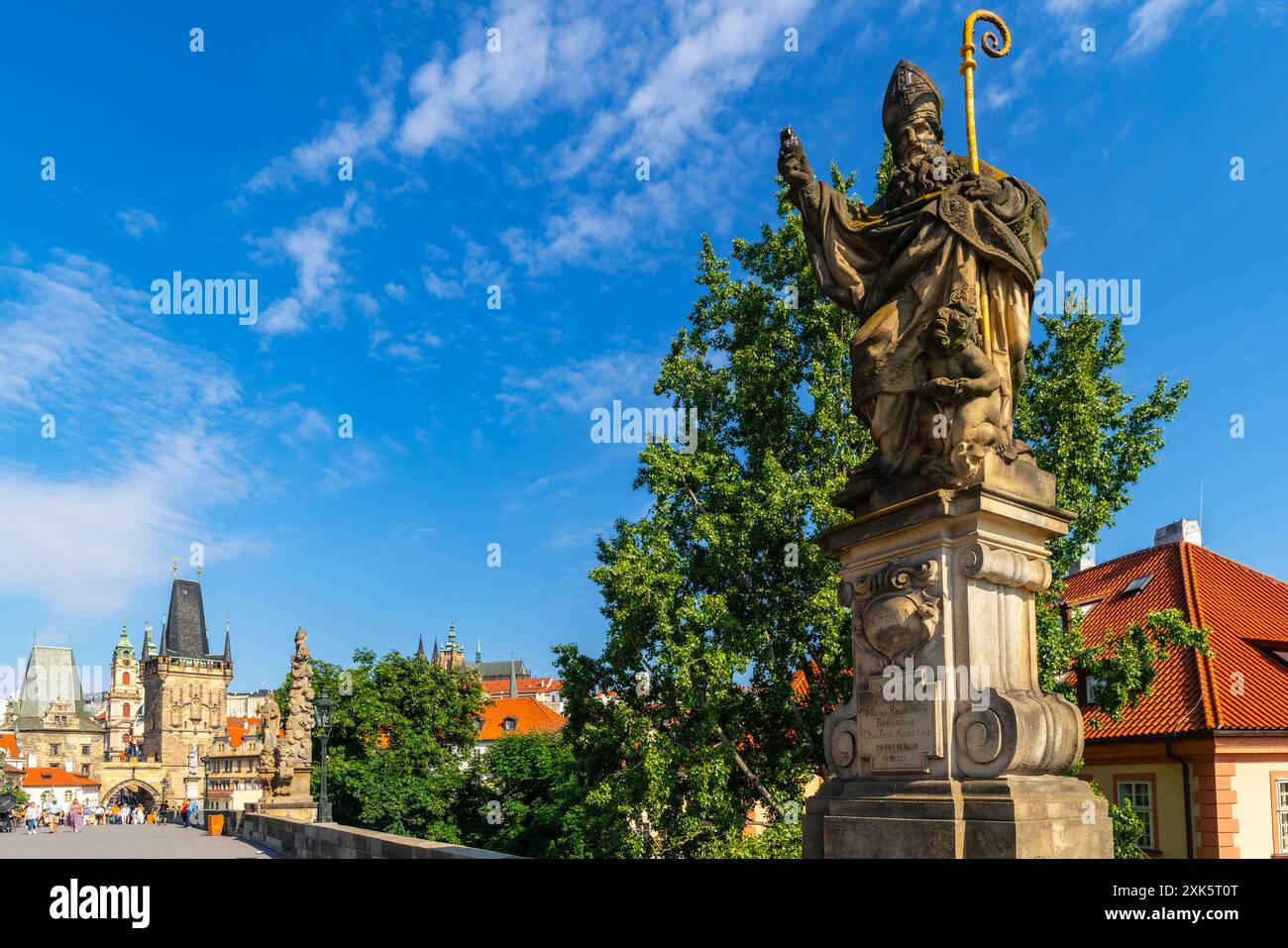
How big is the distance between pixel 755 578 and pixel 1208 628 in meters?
8.65

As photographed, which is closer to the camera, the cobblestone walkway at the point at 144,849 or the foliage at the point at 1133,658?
the foliage at the point at 1133,658

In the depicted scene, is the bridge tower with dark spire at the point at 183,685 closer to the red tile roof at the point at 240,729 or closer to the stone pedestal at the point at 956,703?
the red tile roof at the point at 240,729

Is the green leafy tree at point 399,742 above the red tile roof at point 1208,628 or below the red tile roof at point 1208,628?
below

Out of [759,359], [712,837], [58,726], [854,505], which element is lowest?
[58,726]

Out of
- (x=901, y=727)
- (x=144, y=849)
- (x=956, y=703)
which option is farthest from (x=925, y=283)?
(x=144, y=849)

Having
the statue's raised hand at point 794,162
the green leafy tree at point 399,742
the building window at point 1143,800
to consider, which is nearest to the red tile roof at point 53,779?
the green leafy tree at point 399,742

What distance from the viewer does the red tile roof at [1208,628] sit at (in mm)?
21922

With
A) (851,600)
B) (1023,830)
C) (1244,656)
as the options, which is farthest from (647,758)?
(1244,656)

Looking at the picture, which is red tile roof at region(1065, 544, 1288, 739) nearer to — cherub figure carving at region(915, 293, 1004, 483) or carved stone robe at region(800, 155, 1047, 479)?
carved stone robe at region(800, 155, 1047, 479)

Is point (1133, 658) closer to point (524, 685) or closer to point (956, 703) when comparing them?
point (956, 703)

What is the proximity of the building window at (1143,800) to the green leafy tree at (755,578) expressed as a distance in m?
6.83

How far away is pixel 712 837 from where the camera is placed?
17359mm
